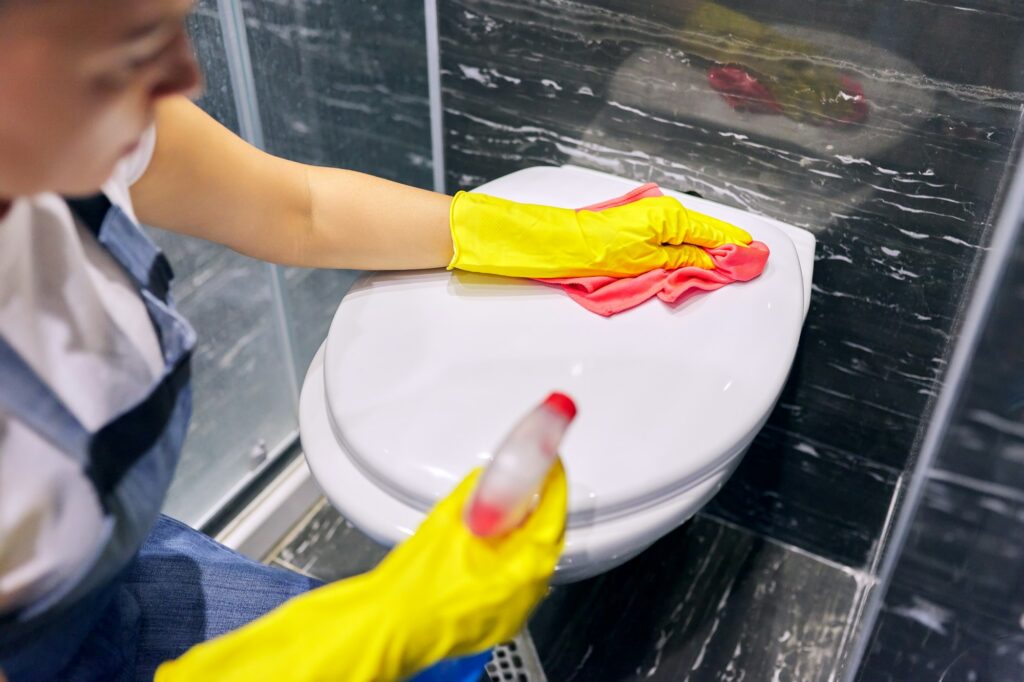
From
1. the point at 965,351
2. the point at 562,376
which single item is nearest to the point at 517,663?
the point at 562,376

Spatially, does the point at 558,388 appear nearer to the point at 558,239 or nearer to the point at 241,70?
the point at 558,239

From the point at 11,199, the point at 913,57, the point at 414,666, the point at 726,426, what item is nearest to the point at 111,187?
the point at 11,199

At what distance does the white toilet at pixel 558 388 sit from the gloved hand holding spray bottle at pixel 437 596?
0.49 ft

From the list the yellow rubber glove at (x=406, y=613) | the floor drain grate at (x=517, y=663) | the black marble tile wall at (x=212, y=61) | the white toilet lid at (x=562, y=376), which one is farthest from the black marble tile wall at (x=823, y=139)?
the yellow rubber glove at (x=406, y=613)

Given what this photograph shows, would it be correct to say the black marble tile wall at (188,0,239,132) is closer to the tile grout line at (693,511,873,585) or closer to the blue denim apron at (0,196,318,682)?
the blue denim apron at (0,196,318,682)

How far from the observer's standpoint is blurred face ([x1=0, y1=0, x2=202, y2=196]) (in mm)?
331

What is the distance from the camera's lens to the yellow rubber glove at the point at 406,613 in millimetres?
443

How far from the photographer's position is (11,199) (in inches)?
16.9

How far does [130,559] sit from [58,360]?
6.3 inches

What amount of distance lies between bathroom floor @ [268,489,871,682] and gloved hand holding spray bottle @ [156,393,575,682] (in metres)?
0.60

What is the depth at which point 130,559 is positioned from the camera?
56cm

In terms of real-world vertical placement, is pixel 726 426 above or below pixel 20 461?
below

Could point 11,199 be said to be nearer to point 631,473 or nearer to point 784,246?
point 631,473

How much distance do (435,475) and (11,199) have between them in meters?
0.32
